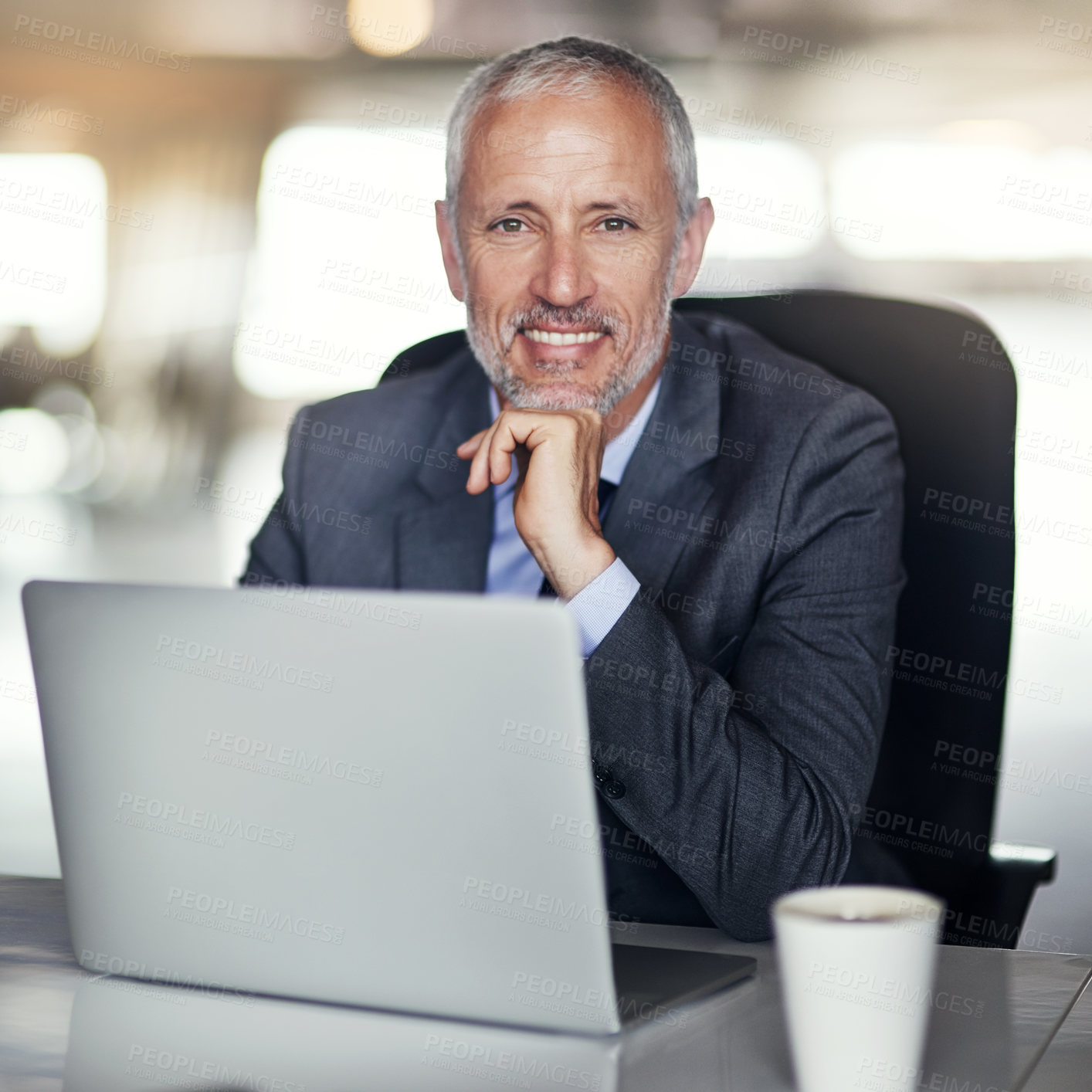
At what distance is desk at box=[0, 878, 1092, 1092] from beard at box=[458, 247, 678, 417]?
96 cm

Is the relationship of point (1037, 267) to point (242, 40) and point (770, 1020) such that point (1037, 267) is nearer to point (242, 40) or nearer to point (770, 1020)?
point (242, 40)

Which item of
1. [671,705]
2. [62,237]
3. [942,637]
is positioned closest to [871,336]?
[942,637]

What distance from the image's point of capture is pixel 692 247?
5.81 ft

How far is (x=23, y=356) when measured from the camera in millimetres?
8023
